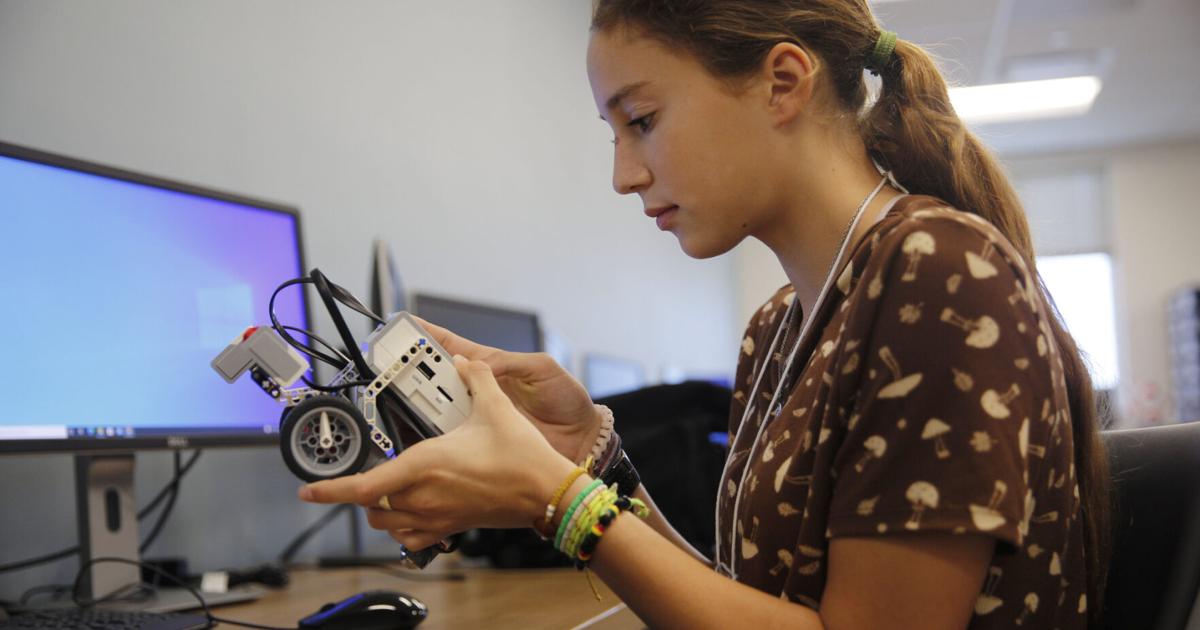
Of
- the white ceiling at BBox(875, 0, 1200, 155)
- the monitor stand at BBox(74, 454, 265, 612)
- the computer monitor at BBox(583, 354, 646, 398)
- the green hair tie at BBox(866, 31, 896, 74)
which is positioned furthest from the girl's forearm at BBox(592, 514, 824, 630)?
the white ceiling at BBox(875, 0, 1200, 155)

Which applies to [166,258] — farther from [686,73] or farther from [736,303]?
[736,303]

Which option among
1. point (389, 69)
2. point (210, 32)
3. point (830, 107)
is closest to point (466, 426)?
point (830, 107)

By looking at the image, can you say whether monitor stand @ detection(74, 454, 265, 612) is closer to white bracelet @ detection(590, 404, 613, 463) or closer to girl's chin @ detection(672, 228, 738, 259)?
white bracelet @ detection(590, 404, 613, 463)

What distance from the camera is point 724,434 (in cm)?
165

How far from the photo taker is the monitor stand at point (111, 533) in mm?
1159

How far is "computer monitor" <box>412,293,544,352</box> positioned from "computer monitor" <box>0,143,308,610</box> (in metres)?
0.35

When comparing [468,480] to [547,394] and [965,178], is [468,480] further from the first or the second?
[965,178]

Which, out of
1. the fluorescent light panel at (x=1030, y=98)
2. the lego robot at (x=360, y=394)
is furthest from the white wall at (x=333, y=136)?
the fluorescent light panel at (x=1030, y=98)

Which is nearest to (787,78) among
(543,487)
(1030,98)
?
(543,487)

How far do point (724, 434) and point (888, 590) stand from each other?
947mm

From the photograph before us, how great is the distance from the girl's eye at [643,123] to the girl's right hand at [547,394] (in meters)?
0.23

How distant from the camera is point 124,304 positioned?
1.19 m

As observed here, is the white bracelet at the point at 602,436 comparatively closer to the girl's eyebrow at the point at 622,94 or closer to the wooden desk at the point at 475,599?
the wooden desk at the point at 475,599

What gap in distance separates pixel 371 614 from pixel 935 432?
0.55 metres
